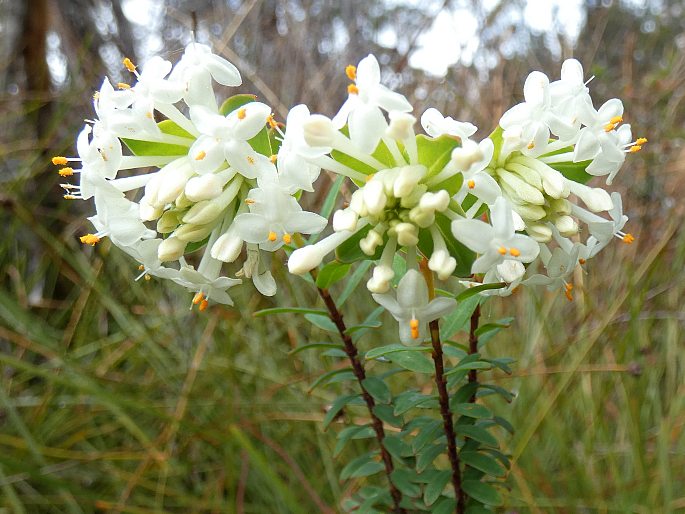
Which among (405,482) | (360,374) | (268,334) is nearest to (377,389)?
(360,374)

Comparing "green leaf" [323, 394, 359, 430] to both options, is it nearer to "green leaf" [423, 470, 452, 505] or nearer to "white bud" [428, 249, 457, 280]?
"green leaf" [423, 470, 452, 505]

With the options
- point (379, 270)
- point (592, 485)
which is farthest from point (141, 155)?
point (592, 485)

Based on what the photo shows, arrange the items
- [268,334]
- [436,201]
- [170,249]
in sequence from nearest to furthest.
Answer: [436,201]
[170,249]
[268,334]

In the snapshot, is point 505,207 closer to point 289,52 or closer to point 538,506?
point 538,506

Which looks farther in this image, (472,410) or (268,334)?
(268,334)

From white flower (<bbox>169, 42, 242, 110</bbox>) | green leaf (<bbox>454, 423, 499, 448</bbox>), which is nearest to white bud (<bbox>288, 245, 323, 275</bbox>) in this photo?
white flower (<bbox>169, 42, 242, 110</bbox>)

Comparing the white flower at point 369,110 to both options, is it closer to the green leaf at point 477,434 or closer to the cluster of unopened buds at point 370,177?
the cluster of unopened buds at point 370,177

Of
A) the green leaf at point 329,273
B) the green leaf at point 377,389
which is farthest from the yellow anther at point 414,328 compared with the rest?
the green leaf at point 377,389

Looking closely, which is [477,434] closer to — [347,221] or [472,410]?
[472,410]
